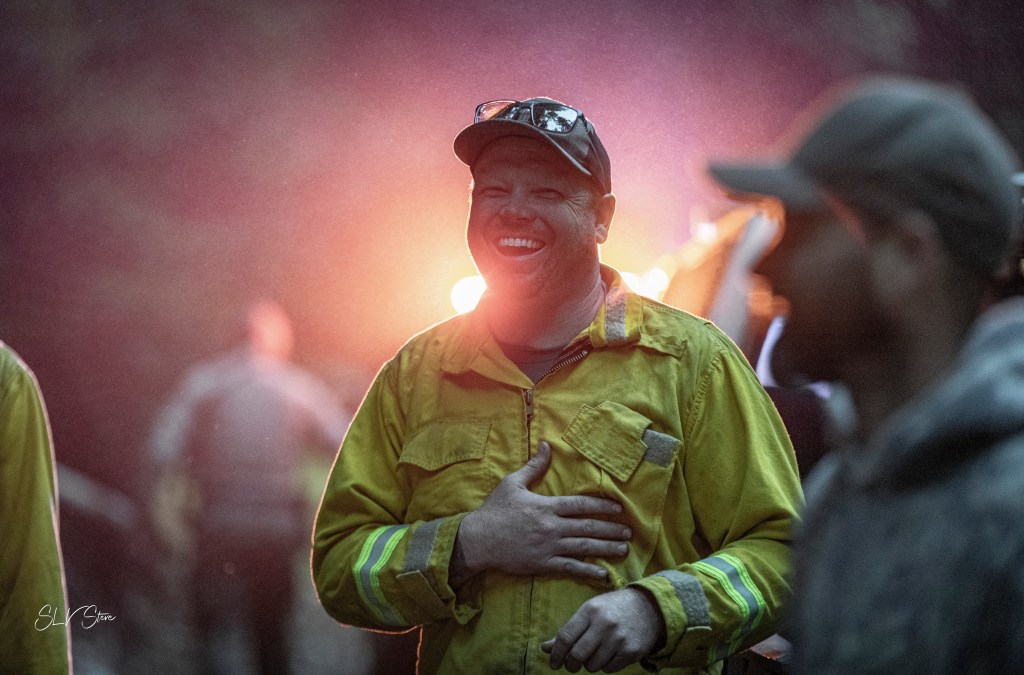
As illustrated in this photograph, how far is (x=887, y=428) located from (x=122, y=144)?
3263 millimetres

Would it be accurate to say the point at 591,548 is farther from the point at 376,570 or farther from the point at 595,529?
the point at 376,570

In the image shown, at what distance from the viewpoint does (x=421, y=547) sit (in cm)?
212

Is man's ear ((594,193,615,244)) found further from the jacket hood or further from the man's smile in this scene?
the jacket hood

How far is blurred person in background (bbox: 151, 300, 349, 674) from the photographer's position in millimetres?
3633

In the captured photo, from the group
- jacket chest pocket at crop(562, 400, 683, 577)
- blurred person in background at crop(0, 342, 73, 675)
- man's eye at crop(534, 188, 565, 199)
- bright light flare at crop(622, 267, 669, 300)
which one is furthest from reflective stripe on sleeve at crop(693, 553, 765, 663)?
bright light flare at crop(622, 267, 669, 300)

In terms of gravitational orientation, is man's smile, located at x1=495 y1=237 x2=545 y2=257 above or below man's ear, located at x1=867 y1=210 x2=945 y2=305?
above

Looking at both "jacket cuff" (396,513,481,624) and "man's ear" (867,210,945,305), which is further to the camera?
"jacket cuff" (396,513,481,624)

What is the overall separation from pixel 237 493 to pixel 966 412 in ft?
10.0

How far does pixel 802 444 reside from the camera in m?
3.13

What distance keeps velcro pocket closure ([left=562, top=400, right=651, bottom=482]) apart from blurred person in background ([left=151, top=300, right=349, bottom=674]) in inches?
71.2

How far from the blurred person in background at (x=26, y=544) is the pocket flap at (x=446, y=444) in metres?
0.99

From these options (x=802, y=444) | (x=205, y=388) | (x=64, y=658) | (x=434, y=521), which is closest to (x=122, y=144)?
(x=205, y=388)

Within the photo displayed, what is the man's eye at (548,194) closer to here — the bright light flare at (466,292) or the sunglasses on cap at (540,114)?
the sunglasses on cap at (540,114)

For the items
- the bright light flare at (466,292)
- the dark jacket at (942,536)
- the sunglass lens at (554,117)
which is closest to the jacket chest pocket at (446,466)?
the sunglass lens at (554,117)
